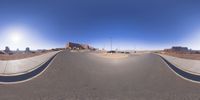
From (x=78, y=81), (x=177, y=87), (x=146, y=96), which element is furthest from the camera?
(x=78, y=81)

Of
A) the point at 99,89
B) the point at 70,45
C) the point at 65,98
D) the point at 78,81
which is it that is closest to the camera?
the point at 65,98

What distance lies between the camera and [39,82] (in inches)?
1078

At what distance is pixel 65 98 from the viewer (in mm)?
20344

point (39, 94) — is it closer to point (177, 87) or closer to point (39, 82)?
point (39, 82)

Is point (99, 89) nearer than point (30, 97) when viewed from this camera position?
No

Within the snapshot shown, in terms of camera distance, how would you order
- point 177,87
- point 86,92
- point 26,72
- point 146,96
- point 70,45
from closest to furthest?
point 146,96 < point 86,92 < point 177,87 < point 26,72 < point 70,45

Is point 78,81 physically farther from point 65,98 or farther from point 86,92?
point 65,98

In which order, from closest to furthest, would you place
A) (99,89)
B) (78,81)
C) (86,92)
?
(86,92), (99,89), (78,81)

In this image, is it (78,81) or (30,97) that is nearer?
(30,97)

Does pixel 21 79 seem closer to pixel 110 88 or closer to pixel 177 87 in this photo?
pixel 110 88

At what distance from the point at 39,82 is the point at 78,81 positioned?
184 inches

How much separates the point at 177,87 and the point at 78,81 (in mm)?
11249

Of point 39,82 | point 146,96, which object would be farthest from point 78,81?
Result: point 146,96

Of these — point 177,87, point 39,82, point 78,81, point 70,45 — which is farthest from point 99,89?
point 70,45
